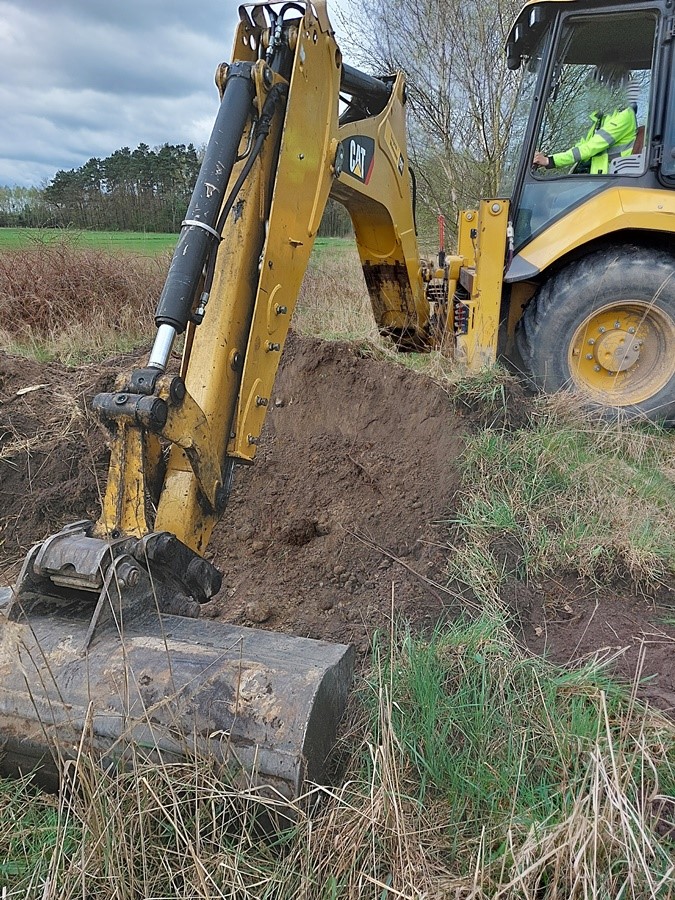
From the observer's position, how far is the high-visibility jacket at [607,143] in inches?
153

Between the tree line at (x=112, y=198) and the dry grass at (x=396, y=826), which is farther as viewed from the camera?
the tree line at (x=112, y=198)

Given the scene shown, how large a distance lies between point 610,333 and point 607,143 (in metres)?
1.17

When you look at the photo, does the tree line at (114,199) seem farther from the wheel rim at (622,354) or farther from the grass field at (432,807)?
the grass field at (432,807)

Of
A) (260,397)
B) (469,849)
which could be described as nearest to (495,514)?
(260,397)

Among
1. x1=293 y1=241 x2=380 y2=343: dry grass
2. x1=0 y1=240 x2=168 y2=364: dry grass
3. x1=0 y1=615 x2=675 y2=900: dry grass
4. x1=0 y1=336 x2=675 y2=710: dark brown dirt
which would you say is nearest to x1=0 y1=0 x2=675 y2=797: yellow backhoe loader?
x1=0 y1=615 x2=675 y2=900: dry grass

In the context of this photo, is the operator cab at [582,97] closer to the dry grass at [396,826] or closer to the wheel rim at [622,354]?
the wheel rim at [622,354]

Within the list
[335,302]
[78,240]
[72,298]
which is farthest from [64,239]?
[335,302]

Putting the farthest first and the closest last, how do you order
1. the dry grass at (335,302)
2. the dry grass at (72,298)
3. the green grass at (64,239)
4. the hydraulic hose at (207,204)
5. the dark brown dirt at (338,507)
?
the green grass at (64,239) < the dry grass at (72,298) < the dry grass at (335,302) < the dark brown dirt at (338,507) < the hydraulic hose at (207,204)

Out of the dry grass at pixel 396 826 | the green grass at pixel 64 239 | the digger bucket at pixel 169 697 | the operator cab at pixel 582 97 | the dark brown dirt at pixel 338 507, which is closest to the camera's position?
the dry grass at pixel 396 826

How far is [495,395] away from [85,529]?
2466 mm

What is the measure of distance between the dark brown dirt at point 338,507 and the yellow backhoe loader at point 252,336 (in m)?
0.60

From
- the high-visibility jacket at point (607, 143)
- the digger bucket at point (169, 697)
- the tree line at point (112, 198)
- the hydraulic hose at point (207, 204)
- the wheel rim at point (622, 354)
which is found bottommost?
the digger bucket at point (169, 697)

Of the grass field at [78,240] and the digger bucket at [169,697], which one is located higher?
the grass field at [78,240]

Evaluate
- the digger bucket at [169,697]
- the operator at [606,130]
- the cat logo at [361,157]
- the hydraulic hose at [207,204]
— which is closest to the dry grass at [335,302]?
the operator at [606,130]
